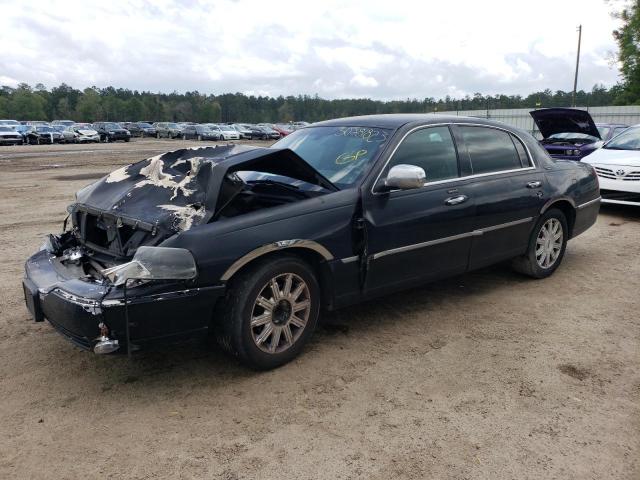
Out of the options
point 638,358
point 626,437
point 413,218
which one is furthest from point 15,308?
point 638,358

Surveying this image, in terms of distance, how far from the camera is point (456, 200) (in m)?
4.54

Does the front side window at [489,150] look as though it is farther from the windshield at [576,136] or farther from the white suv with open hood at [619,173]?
the windshield at [576,136]

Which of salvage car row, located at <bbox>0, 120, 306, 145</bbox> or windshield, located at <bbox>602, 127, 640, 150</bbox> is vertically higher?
windshield, located at <bbox>602, 127, 640, 150</bbox>

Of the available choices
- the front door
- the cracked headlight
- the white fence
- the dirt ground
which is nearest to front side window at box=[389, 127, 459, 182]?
the front door

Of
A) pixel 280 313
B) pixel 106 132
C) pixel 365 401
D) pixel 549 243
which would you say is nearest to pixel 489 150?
pixel 549 243

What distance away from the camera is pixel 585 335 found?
4.30 meters

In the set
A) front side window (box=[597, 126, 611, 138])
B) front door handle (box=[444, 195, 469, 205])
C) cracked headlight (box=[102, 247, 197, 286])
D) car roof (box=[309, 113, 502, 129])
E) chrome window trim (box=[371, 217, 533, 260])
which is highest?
car roof (box=[309, 113, 502, 129])

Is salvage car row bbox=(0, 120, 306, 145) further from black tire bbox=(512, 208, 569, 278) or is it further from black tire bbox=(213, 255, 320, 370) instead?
black tire bbox=(213, 255, 320, 370)

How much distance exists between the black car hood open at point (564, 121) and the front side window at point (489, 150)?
6.78 metres

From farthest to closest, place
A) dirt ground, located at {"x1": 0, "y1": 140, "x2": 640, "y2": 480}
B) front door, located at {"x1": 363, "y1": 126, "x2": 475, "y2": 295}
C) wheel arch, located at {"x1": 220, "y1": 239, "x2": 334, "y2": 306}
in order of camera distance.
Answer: front door, located at {"x1": 363, "y1": 126, "x2": 475, "y2": 295}
wheel arch, located at {"x1": 220, "y1": 239, "x2": 334, "y2": 306}
dirt ground, located at {"x1": 0, "y1": 140, "x2": 640, "y2": 480}

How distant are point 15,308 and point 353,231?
10.3 ft

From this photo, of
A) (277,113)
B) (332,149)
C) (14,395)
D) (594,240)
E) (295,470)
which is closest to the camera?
(295,470)

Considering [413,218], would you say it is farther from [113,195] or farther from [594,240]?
[594,240]

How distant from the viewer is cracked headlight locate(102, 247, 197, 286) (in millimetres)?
3117
